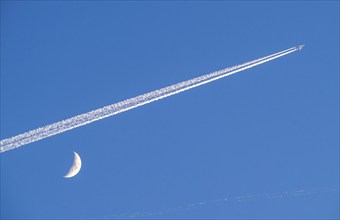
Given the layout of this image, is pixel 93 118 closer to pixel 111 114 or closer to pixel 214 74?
pixel 111 114

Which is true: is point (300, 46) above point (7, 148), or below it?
above

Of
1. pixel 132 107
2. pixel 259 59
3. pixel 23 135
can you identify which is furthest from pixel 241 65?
pixel 23 135

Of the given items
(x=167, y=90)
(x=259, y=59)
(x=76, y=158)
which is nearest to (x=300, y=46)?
(x=259, y=59)

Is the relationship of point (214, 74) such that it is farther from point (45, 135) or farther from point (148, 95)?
point (45, 135)

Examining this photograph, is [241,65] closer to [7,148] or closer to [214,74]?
[214,74]

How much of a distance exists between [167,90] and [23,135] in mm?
14509

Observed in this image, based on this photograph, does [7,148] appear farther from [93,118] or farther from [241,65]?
[241,65]

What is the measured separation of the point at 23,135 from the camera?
144625 mm

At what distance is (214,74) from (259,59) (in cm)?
523

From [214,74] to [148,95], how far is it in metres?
7.07

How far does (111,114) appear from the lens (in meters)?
145

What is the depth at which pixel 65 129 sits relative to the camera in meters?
144

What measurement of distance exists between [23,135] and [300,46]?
2954 centimetres

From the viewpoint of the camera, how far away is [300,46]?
152375 millimetres
